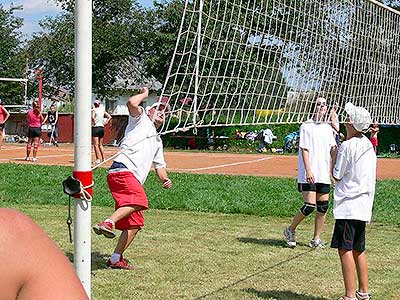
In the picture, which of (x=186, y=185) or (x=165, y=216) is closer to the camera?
(x=165, y=216)

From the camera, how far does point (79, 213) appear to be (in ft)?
15.8

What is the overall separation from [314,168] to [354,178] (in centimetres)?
250

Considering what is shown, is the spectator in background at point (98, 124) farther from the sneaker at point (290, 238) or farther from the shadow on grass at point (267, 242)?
the sneaker at point (290, 238)

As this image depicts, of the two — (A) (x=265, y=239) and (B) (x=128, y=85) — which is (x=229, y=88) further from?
(B) (x=128, y=85)

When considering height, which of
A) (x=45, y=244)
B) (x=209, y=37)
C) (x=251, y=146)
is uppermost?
(x=209, y=37)

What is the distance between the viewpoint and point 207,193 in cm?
1498

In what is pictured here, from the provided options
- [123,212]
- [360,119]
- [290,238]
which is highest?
[360,119]

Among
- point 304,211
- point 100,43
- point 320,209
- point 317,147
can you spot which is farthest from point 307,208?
point 100,43

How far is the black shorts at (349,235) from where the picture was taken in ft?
22.0

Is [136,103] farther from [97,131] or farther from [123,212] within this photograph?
[97,131]

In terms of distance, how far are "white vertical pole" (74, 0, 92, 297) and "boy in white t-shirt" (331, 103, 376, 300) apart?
2728mm

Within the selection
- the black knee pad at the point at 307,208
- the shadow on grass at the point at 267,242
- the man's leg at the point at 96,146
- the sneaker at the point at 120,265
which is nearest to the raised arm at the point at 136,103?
the sneaker at the point at 120,265

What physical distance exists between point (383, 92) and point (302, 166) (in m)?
1.98

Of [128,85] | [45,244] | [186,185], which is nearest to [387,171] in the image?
[186,185]
